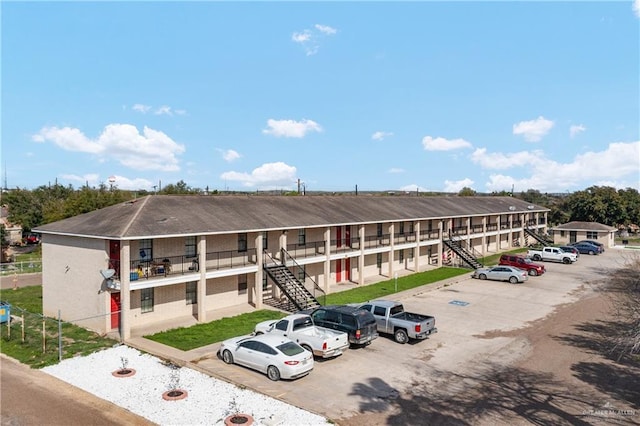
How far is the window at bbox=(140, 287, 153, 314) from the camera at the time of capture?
907 inches

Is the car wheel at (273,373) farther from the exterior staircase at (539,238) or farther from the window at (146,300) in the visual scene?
the exterior staircase at (539,238)

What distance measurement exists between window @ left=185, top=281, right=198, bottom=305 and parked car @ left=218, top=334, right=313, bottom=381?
26.8 feet

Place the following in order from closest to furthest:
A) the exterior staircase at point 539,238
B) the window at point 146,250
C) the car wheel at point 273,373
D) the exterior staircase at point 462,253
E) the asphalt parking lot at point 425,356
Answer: the asphalt parking lot at point 425,356 → the car wheel at point 273,373 → the window at point 146,250 → the exterior staircase at point 462,253 → the exterior staircase at point 539,238

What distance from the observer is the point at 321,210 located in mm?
34406

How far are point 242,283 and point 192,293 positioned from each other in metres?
3.46

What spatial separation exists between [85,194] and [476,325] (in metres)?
44.4

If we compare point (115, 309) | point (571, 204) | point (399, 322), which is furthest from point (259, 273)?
point (571, 204)

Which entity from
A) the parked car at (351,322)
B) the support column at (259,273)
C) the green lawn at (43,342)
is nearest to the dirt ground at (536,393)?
the parked car at (351,322)

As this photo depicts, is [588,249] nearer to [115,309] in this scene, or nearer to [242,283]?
[242,283]

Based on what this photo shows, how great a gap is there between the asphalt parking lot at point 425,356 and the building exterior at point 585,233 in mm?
30747

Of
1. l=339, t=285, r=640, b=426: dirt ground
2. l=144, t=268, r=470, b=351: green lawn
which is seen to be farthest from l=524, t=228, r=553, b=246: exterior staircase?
l=339, t=285, r=640, b=426: dirt ground

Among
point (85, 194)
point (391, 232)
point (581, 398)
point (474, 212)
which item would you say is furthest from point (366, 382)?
point (85, 194)

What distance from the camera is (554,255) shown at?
46.3 metres

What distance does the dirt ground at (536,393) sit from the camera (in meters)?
13.3
